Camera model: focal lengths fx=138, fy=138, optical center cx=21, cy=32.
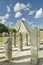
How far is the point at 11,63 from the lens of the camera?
348 inches

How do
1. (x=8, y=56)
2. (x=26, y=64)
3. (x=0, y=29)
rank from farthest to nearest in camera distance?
(x=0, y=29), (x=8, y=56), (x=26, y=64)

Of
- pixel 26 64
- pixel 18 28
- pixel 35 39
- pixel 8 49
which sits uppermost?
pixel 18 28

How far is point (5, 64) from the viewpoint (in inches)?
341

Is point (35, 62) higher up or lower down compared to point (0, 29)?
lower down

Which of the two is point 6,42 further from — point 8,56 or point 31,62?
point 31,62

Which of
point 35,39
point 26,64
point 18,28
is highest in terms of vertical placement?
point 18,28

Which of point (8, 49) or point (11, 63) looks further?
point (8, 49)

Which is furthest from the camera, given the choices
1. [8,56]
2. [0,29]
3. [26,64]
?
[0,29]

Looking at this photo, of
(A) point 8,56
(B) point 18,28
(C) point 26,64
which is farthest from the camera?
(B) point 18,28

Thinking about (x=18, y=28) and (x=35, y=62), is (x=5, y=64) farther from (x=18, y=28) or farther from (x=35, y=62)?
(x=18, y=28)

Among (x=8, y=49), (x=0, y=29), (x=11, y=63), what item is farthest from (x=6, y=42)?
(x=0, y=29)

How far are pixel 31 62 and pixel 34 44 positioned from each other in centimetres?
118

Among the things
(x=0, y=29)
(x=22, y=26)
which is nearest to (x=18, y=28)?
(x=22, y=26)

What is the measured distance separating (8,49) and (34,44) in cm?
198
